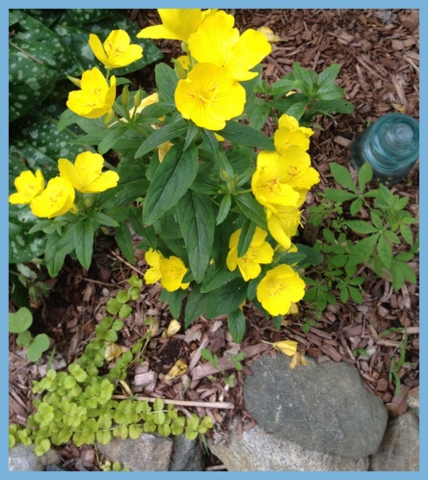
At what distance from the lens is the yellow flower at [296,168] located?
4.51 feet

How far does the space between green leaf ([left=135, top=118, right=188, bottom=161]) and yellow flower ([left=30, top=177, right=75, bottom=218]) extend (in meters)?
0.27

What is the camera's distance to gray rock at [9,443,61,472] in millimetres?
2342

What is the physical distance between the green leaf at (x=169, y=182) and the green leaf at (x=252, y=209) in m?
0.16

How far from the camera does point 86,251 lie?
1481 mm

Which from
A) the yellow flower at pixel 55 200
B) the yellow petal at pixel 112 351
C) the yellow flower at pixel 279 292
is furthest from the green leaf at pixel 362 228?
the yellow petal at pixel 112 351

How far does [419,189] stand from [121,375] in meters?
1.88

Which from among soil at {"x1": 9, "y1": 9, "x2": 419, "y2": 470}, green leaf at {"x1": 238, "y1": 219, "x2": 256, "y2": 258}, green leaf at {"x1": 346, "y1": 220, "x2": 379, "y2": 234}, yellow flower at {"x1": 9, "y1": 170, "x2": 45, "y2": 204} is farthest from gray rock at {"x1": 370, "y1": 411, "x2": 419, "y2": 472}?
yellow flower at {"x1": 9, "y1": 170, "x2": 45, "y2": 204}

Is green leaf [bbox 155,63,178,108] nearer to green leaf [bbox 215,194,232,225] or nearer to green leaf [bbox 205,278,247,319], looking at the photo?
green leaf [bbox 215,194,232,225]

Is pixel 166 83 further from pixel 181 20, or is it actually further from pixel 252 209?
pixel 252 209

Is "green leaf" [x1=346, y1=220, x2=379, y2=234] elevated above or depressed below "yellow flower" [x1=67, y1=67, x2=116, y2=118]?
below

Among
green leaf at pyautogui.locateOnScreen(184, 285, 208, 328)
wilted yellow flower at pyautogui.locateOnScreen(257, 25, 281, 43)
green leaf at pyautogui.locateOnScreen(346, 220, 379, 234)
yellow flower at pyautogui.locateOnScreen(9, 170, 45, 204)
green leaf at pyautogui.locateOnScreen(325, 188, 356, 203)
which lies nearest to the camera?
yellow flower at pyautogui.locateOnScreen(9, 170, 45, 204)

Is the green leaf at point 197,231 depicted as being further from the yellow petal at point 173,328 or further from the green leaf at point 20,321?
the green leaf at point 20,321

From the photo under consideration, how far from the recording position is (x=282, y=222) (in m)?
1.51

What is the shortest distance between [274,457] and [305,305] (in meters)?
0.74
